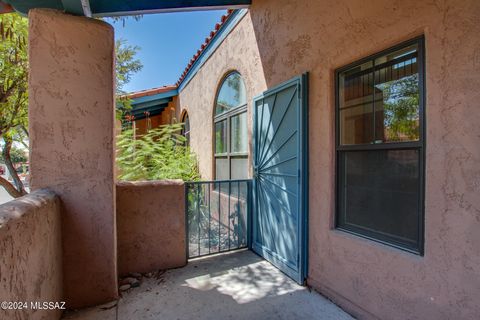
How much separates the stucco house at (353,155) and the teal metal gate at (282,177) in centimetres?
2

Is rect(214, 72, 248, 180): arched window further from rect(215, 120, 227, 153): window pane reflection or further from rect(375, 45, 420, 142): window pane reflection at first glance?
rect(375, 45, 420, 142): window pane reflection

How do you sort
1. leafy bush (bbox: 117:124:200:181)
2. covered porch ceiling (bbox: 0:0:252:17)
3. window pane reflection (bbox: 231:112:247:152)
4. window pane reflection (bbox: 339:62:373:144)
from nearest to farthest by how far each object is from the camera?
window pane reflection (bbox: 339:62:373:144)
covered porch ceiling (bbox: 0:0:252:17)
leafy bush (bbox: 117:124:200:181)
window pane reflection (bbox: 231:112:247:152)

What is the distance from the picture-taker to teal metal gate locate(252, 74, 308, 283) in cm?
262

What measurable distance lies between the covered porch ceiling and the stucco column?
0.12 m

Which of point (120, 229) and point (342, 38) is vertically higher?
point (342, 38)

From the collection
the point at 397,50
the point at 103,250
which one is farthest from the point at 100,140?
the point at 397,50

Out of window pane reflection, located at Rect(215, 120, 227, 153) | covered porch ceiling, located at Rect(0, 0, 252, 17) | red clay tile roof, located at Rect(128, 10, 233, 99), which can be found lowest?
window pane reflection, located at Rect(215, 120, 227, 153)

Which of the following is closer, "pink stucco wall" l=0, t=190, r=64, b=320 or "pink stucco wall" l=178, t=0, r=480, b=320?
"pink stucco wall" l=0, t=190, r=64, b=320

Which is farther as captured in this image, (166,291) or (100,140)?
(166,291)

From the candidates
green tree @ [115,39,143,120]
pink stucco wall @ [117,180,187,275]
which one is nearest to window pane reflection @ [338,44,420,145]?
pink stucco wall @ [117,180,187,275]

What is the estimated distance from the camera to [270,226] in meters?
3.22

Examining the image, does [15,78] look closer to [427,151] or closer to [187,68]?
[187,68]

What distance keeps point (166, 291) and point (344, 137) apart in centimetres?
232

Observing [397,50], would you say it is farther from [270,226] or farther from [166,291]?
[166,291]
